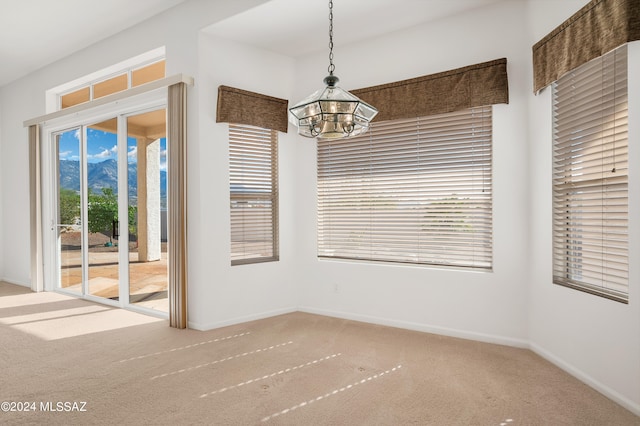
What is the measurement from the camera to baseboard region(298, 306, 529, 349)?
11.0ft

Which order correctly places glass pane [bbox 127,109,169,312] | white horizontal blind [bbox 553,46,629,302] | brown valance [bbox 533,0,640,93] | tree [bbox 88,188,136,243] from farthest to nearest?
tree [bbox 88,188,136,243], glass pane [bbox 127,109,169,312], white horizontal blind [bbox 553,46,629,302], brown valance [bbox 533,0,640,93]

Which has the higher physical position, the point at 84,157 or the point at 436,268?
the point at 84,157

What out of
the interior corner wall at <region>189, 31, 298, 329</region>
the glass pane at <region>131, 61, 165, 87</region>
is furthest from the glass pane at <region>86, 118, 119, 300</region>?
the interior corner wall at <region>189, 31, 298, 329</region>

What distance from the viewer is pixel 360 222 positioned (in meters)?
4.16

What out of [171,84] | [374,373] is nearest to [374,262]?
[374,373]

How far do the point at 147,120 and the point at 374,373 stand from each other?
3.56m

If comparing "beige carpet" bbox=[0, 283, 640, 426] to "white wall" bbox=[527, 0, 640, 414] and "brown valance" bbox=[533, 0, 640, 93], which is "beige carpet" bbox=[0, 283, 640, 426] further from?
"brown valance" bbox=[533, 0, 640, 93]

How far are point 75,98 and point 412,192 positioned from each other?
4724mm

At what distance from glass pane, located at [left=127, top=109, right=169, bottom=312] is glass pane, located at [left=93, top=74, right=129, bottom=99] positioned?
0.55 metres

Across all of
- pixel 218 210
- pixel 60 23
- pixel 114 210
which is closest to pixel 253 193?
pixel 218 210

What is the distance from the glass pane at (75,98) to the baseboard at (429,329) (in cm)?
401

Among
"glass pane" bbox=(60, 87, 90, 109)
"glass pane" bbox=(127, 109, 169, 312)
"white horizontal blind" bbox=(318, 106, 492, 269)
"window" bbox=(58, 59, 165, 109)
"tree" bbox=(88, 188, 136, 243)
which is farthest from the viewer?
"glass pane" bbox=(60, 87, 90, 109)

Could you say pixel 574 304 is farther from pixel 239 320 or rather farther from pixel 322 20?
pixel 322 20

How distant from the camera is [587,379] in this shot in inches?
103
